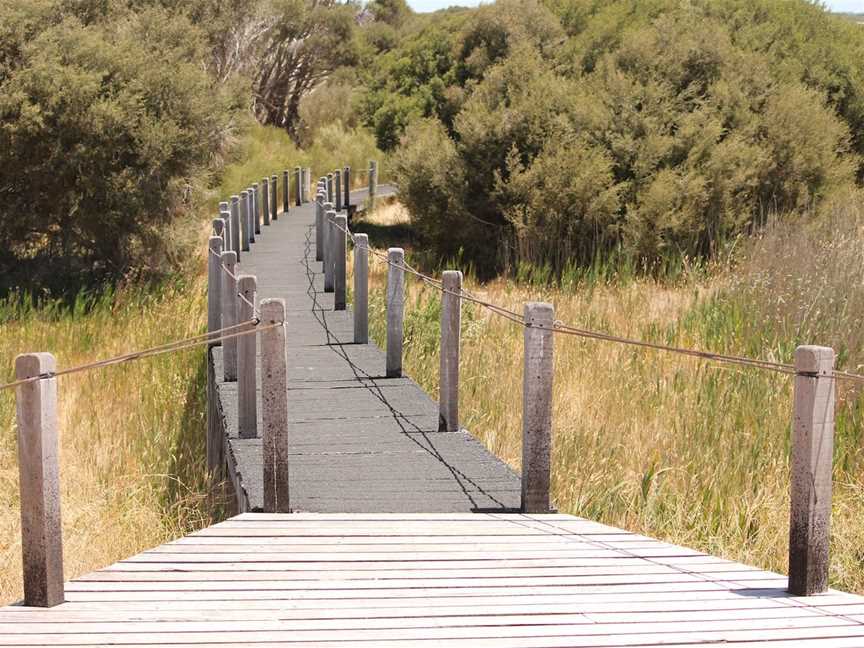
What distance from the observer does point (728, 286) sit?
13.9m

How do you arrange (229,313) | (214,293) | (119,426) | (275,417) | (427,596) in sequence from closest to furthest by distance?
1. (427,596)
2. (275,417)
3. (229,313)
4. (119,426)
5. (214,293)

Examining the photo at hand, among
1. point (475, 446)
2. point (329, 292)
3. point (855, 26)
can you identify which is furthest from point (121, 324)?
point (855, 26)

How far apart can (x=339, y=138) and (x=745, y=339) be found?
2655 cm

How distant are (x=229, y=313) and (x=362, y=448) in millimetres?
2925

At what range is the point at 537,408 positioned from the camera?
5.74 metres

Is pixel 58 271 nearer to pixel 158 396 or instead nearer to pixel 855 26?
pixel 158 396

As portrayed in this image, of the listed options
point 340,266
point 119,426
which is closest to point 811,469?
point 119,426

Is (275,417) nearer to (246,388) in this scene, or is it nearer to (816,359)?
(246,388)

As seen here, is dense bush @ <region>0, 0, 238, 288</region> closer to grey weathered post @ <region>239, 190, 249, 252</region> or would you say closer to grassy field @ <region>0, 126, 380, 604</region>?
grey weathered post @ <region>239, 190, 249, 252</region>

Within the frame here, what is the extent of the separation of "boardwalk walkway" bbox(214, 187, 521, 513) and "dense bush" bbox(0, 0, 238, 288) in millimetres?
7836

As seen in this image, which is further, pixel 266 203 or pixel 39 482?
pixel 266 203

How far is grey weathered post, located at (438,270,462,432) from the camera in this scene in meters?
7.35

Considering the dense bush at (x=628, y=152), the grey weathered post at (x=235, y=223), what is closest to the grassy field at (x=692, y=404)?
the grey weathered post at (x=235, y=223)

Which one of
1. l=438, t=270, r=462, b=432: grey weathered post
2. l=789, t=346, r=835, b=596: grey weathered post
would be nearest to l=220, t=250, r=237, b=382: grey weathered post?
l=438, t=270, r=462, b=432: grey weathered post
